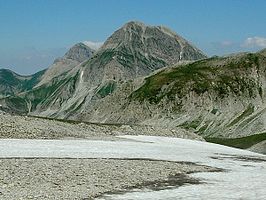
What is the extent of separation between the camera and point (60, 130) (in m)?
63.7

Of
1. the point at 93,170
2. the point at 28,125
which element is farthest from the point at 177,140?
the point at 93,170

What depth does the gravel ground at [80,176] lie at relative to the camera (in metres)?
29.4

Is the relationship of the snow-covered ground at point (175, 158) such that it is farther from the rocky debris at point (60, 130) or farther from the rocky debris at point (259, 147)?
the rocky debris at point (259, 147)

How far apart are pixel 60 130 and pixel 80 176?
29.8 metres

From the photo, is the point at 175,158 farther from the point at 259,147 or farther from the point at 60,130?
the point at 259,147

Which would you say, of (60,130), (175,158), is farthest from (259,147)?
(175,158)

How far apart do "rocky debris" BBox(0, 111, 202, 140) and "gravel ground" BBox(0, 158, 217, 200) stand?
18651mm

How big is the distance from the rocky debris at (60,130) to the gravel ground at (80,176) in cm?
1865

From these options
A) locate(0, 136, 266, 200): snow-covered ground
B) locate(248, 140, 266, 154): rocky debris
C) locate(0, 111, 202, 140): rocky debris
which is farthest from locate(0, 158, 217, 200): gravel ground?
locate(248, 140, 266, 154): rocky debris

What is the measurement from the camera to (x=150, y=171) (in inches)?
1533

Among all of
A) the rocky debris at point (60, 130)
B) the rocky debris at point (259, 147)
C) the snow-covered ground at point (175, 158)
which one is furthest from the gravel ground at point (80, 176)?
the rocky debris at point (259, 147)

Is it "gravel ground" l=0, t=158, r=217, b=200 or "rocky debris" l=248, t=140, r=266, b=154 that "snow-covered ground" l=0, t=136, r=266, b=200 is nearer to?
"gravel ground" l=0, t=158, r=217, b=200

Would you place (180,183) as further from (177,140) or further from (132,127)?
(132,127)

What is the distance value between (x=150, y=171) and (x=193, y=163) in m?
9.50
